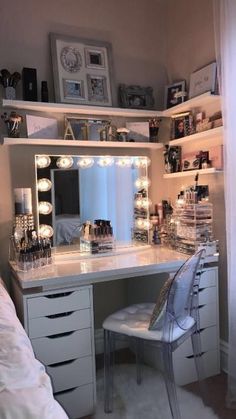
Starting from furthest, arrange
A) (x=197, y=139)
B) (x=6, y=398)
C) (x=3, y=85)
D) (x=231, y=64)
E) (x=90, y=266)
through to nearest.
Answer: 1. (x=197, y=139)
2. (x=3, y=85)
3. (x=90, y=266)
4. (x=231, y=64)
5. (x=6, y=398)

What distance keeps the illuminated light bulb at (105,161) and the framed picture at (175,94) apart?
0.60 m

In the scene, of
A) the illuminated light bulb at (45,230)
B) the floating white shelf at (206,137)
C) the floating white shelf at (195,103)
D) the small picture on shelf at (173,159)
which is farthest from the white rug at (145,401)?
the floating white shelf at (195,103)

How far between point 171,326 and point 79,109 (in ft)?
4.75

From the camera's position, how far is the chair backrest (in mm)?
1617

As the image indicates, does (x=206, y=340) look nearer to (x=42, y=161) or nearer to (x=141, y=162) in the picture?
(x=141, y=162)

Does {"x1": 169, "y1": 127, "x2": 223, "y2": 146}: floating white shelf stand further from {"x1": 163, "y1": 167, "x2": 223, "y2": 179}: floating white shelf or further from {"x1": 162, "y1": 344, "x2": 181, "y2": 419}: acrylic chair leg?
{"x1": 162, "y1": 344, "x2": 181, "y2": 419}: acrylic chair leg

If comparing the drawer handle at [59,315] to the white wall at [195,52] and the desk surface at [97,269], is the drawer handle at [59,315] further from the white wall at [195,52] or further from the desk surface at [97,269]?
the white wall at [195,52]

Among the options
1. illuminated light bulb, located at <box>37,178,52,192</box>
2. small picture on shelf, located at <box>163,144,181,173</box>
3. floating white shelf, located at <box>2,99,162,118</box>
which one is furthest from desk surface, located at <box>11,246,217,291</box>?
floating white shelf, located at <box>2,99,162,118</box>

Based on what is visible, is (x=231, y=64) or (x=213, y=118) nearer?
(x=231, y=64)

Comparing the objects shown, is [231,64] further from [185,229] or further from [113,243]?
[113,243]

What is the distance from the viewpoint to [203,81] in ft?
7.25

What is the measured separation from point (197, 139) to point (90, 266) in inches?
43.5

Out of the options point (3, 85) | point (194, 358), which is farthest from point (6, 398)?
point (3, 85)

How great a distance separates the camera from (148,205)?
264 centimetres
